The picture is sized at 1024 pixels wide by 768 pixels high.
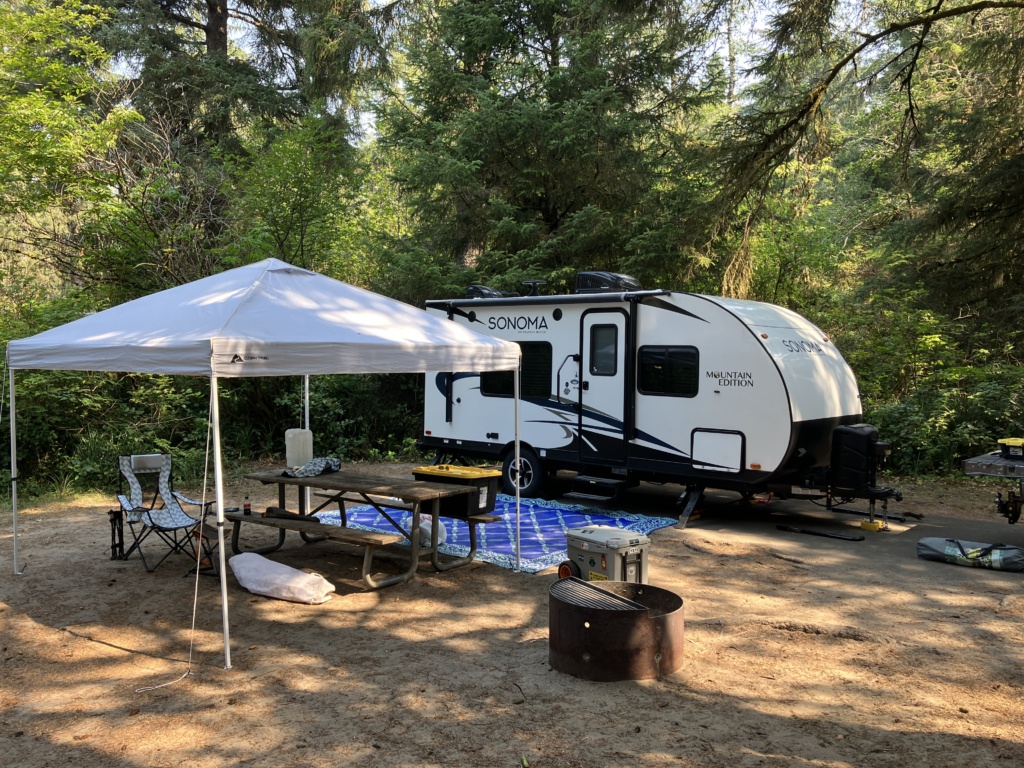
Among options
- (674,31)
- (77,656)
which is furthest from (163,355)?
(674,31)

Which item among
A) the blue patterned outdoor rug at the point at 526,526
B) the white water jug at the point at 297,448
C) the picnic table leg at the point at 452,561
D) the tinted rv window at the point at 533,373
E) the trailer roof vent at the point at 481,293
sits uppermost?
the trailer roof vent at the point at 481,293

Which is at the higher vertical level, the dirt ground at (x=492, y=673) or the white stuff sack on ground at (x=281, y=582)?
the white stuff sack on ground at (x=281, y=582)

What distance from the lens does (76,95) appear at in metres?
13.7

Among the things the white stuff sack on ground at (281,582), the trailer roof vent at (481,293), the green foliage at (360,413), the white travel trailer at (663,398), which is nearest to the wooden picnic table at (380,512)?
the white stuff sack on ground at (281,582)

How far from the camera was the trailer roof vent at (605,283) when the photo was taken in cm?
987

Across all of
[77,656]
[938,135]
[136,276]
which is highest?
[938,135]

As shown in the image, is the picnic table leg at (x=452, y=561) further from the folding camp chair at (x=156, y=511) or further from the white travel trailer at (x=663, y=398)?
the white travel trailer at (x=663, y=398)

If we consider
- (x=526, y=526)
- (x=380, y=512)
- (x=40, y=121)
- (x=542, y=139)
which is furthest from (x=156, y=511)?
(x=542, y=139)

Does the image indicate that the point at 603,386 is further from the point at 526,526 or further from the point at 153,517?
the point at 153,517

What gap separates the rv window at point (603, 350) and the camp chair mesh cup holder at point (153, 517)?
14.6 feet

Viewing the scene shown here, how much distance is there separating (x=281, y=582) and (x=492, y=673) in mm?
2102

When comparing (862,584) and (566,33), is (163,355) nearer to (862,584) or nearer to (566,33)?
(862,584)

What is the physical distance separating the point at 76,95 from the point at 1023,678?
14.6 meters

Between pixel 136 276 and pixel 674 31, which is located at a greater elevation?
pixel 674 31
